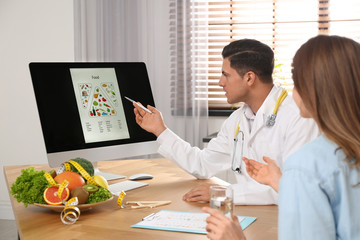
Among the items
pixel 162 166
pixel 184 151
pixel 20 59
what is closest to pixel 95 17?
pixel 20 59

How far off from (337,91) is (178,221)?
777mm

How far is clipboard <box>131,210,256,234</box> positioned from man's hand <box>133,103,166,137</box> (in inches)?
25.3

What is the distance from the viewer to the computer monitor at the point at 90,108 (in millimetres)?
2080

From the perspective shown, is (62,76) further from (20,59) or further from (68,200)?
(20,59)

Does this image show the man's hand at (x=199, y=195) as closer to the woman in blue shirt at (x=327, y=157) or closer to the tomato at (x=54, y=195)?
the tomato at (x=54, y=195)

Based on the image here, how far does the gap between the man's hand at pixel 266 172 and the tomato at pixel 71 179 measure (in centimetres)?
61

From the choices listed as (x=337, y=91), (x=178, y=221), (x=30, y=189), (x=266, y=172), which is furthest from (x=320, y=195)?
(x=30, y=189)

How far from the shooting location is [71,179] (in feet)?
5.72

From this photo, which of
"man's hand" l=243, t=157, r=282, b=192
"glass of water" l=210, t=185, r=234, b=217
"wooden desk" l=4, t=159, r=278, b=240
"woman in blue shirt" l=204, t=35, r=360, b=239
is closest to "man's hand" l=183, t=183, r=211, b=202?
"wooden desk" l=4, t=159, r=278, b=240

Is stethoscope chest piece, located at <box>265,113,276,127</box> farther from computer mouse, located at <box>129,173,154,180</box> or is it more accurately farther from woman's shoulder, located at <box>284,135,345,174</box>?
woman's shoulder, located at <box>284,135,345,174</box>

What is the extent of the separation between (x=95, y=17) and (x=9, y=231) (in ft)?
6.17

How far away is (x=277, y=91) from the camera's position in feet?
7.21

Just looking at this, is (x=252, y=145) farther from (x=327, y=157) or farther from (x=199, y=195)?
(x=327, y=157)

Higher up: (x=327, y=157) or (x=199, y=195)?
(x=327, y=157)
